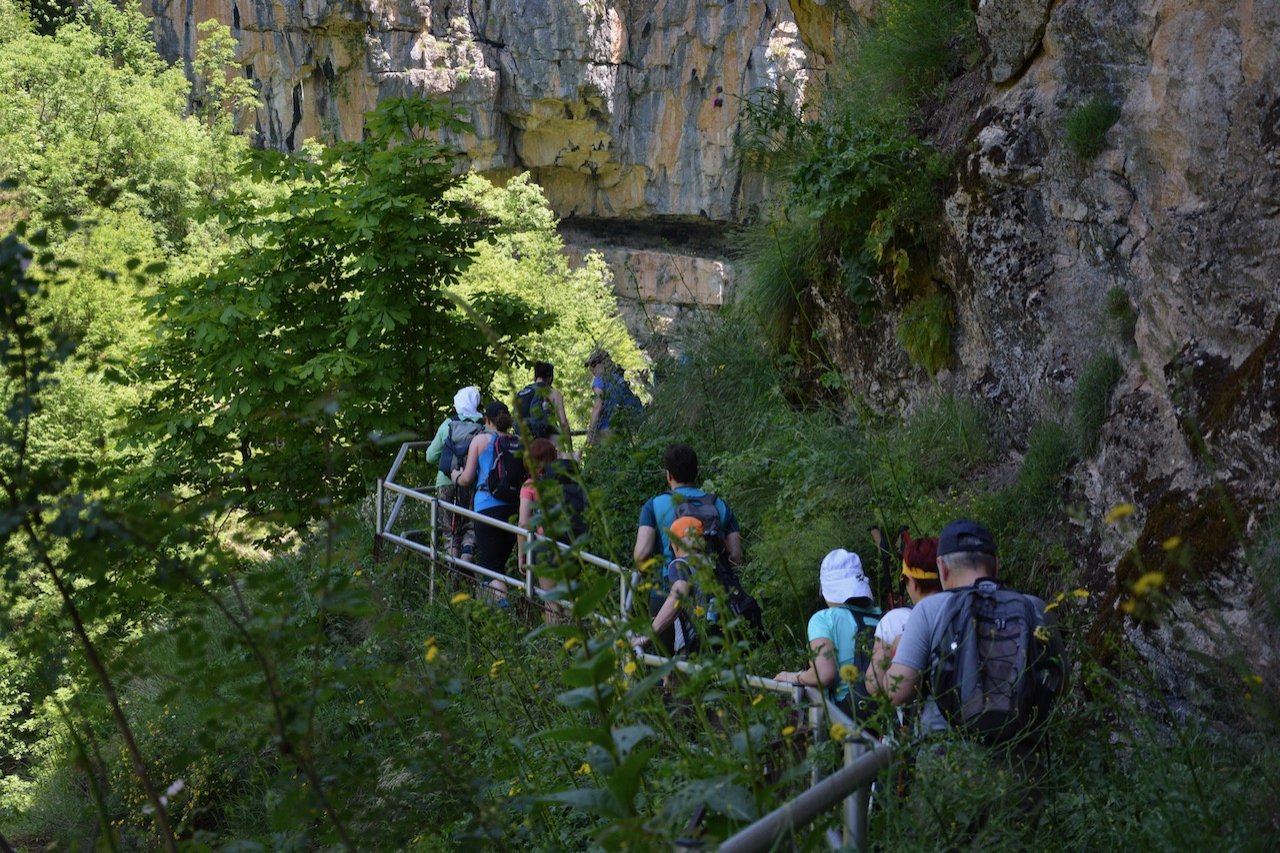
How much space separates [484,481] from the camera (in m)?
7.21

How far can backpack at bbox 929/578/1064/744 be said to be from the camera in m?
3.02

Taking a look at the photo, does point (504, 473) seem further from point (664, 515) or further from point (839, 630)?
point (839, 630)

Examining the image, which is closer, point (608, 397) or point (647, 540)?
point (647, 540)

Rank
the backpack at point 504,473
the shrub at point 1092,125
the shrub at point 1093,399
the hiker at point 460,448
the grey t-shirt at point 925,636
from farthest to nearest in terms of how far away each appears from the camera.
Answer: the hiker at point 460,448 → the backpack at point 504,473 → the shrub at point 1092,125 → the shrub at point 1093,399 → the grey t-shirt at point 925,636

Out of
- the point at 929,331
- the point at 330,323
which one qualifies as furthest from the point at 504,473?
the point at 330,323

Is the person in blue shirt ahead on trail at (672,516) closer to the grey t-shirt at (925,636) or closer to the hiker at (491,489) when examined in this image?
the grey t-shirt at (925,636)

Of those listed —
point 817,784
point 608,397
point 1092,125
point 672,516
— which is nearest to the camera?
point 817,784

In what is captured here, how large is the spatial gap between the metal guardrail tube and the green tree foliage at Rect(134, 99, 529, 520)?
22.8 feet

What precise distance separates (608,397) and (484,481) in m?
1.70

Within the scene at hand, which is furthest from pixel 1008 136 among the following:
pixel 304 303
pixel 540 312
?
pixel 304 303

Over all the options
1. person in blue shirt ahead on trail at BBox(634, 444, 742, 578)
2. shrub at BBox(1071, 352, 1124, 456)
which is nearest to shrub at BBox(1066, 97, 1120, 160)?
shrub at BBox(1071, 352, 1124, 456)

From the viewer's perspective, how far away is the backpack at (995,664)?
3.02 metres

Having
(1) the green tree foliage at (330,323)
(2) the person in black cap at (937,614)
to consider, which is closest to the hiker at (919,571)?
(2) the person in black cap at (937,614)

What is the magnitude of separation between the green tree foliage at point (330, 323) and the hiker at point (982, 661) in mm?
6092
